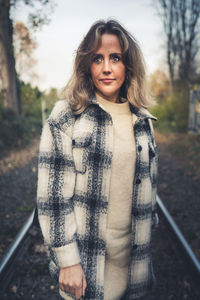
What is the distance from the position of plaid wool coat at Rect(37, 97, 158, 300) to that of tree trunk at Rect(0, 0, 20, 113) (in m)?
12.0

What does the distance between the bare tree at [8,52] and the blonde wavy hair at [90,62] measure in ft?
38.4

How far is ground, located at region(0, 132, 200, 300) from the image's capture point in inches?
111

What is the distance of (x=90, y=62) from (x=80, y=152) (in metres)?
0.65

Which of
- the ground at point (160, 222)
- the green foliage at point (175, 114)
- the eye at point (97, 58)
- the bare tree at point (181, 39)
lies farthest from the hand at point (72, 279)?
the bare tree at point (181, 39)

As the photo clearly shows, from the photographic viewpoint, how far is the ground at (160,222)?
2.83 m

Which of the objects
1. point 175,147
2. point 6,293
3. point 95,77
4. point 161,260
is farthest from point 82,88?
point 175,147

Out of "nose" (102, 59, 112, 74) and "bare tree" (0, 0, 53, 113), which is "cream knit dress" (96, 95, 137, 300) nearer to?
"nose" (102, 59, 112, 74)

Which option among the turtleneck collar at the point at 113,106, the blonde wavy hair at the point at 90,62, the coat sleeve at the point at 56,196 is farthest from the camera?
the turtleneck collar at the point at 113,106

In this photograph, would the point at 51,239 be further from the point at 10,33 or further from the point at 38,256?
the point at 10,33

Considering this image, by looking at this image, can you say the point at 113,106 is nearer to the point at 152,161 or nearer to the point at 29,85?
the point at 152,161

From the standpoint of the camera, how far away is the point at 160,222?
4.20 metres

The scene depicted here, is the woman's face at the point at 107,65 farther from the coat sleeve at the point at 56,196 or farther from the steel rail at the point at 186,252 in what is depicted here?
the steel rail at the point at 186,252

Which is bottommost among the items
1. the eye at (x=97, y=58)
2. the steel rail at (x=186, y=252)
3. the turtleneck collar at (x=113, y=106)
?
the steel rail at (x=186, y=252)

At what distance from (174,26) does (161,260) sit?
27.3 meters
